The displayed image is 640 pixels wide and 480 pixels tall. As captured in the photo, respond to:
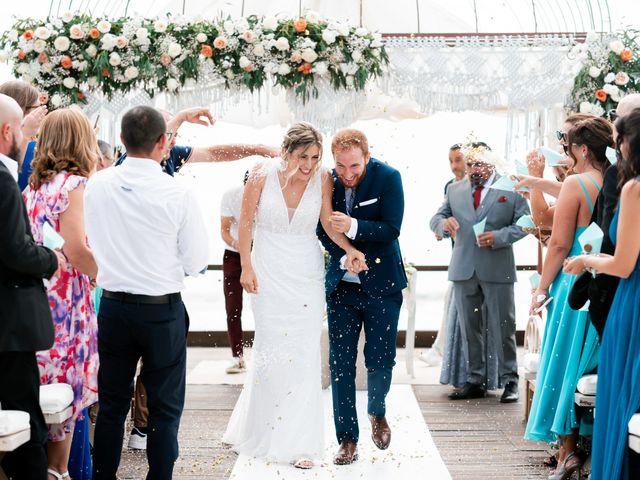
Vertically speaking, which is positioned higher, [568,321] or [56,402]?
[568,321]

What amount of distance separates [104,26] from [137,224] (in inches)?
119

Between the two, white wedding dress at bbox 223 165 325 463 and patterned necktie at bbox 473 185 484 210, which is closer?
white wedding dress at bbox 223 165 325 463

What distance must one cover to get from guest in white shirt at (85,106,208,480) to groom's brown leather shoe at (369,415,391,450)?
54.8 inches

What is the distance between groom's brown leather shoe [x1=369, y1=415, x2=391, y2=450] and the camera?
15.7ft

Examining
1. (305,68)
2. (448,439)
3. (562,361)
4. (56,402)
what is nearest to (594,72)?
(305,68)

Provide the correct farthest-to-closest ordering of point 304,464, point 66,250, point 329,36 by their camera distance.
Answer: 1. point 329,36
2. point 304,464
3. point 66,250

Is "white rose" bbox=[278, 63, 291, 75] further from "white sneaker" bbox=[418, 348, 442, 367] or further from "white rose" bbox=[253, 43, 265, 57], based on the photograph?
"white sneaker" bbox=[418, 348, 442, 367]

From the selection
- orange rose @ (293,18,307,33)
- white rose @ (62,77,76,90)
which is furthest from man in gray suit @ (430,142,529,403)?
white rose @ (62,77,76,90)

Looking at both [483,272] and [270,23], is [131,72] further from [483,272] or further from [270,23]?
[483,272]

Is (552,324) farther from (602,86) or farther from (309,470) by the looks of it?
(602,86)

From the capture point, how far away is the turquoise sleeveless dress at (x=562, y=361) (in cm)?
429

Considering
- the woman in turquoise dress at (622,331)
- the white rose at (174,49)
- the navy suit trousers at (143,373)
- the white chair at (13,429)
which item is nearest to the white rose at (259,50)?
the white rose at (174,49)

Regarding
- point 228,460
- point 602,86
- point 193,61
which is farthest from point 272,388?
point 602,86

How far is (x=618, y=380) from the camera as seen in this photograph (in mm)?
3557
